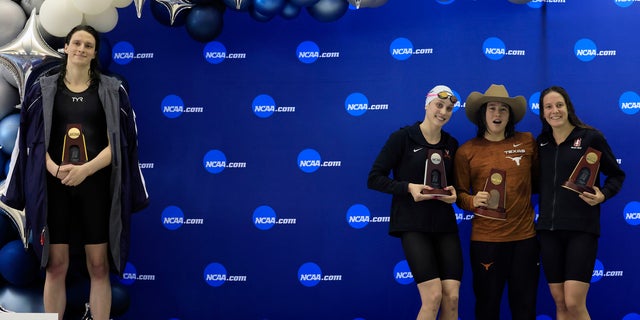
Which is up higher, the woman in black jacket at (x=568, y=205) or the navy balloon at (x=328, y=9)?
the navy balloon at (x=328, y=9)

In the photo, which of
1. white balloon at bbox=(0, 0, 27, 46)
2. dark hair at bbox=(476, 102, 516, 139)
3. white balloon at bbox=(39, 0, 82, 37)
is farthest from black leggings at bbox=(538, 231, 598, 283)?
white balloon at bbox=(0, 0, 27, 46)

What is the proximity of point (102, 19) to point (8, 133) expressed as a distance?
0.93 m

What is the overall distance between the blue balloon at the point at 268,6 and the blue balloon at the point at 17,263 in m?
2.13

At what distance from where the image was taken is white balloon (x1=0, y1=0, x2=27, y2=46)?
4.54 meters

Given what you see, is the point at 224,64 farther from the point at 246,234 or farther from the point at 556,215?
the point at 556,215

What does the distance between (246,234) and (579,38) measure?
2.92m

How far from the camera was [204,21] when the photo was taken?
491 cm

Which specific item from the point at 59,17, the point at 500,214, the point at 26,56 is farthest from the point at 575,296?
the point at 26,56

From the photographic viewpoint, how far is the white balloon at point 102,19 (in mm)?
4551

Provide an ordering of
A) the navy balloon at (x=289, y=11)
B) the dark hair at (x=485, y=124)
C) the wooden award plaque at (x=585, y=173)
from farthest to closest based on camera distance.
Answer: the navy balloon at (x=289, y=11) → the dark hair at (x=485, y=124) → the wooden award plaque at (x=585, y=173)

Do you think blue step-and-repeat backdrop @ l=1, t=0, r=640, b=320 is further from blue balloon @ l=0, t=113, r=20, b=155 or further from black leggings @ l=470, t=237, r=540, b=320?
blue balloon @ l=0, t=113, r=20, b=155

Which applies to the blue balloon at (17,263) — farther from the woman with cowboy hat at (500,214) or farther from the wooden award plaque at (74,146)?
the woman with cowboy hat at (500,214)

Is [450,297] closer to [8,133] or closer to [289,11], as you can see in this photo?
[289,11]

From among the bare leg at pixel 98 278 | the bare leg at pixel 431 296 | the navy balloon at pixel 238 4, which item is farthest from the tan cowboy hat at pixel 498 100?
the bare leg at pixel 98 278
